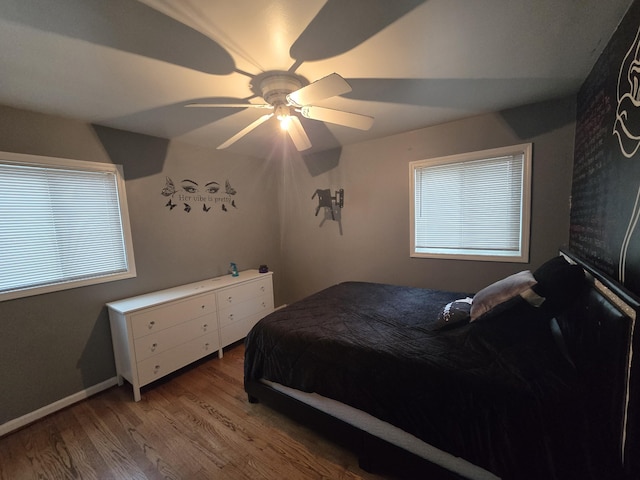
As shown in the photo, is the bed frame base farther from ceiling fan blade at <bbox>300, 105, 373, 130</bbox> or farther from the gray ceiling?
the gray ceiling

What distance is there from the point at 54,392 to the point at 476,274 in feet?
12.8

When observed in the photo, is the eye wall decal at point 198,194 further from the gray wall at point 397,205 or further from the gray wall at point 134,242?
the gray wall at point 397,205

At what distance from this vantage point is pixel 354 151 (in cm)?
321

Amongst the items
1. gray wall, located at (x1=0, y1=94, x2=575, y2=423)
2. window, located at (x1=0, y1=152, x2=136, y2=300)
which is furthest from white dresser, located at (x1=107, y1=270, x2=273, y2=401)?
window, located at (x1=0, y1=152, x2=136, y2=300)

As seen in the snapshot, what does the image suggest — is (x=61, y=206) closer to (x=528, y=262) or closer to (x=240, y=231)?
(x=240, y=231)

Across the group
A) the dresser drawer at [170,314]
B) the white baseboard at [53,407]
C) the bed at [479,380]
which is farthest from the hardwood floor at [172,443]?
the dresser drawer at [170,314]

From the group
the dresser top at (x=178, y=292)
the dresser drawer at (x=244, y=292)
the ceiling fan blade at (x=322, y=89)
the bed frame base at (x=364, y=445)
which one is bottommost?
the bed frame base at (x=364, y=445)

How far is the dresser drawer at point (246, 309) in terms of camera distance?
2813 millimetres

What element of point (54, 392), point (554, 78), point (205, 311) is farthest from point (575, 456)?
point (54, 392)

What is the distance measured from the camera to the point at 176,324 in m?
2.38

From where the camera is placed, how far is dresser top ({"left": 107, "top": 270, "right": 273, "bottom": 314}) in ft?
7.22

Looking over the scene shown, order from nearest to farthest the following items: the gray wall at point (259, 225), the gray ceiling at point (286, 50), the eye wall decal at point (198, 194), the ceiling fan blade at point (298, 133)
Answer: the gray ceiling at point (286, 50)
the ceiling fan blade at point (298, 133)
the gray wall at point (259, 225)
the eye wall decal at point (198, 194)

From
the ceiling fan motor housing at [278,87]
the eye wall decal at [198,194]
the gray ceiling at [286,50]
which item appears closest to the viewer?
the gray ceiling at [286,50]

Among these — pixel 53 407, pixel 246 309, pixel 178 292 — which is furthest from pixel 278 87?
pixel 53 407
